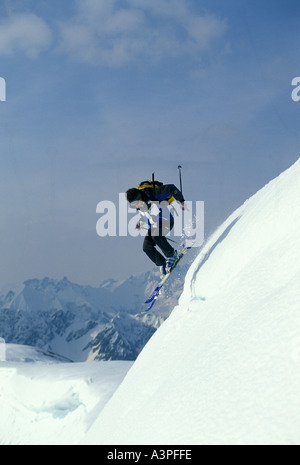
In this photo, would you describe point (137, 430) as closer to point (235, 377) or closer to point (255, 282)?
point (235, 377)

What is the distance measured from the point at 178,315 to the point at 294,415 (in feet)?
16.7

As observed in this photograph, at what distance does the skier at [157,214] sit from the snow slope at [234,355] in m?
3.32

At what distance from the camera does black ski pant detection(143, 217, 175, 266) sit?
12.2m

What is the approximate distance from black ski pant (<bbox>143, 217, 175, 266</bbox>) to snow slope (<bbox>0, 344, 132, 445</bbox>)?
5352mm

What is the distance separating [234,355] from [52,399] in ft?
44.8

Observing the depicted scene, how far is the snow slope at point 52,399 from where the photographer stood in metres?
13.5

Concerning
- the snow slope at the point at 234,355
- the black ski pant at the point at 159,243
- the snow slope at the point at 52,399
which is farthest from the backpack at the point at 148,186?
the snow slope at the point at 52,399

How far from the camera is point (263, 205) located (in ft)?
27.5

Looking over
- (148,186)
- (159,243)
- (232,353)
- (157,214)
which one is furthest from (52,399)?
(232,353)

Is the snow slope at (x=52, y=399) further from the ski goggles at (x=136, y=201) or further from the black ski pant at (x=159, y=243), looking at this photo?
the ski goggles at (x=136, y=201)

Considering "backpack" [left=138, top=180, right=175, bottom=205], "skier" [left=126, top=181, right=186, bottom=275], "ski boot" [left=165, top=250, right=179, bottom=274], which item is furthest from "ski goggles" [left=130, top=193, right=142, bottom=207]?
"ski boot" [left=165, top=250, right=179, bottom=274]

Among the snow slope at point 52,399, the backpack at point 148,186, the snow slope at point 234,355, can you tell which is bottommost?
the snow slope at point 52,399

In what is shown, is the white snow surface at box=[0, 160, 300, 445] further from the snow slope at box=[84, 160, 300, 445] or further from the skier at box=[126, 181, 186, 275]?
the skier at box=[126, 181, 186, 275]
